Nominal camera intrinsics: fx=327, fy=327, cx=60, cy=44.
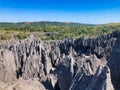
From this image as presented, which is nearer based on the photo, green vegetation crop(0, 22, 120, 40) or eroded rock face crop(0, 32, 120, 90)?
eroded rock face crop(0, 32, 120, 90)

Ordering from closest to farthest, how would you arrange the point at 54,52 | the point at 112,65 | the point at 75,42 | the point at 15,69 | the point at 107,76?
1. the point at 107,76
2. the point at 112,65
3. the point at 15,69
4. the point at 54,52
5. the point at 75,42

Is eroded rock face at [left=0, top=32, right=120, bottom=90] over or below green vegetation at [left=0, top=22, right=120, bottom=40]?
over

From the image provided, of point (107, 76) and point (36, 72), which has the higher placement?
point (107, 76)

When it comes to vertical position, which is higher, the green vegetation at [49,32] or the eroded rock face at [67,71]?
the eroded rock face at [67,71]

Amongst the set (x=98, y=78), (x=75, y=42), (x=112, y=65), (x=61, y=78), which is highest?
(x=98, y=78)

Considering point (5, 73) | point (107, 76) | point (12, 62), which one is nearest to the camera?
point (107, 76)

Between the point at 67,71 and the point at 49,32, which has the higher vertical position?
the point at 67,71

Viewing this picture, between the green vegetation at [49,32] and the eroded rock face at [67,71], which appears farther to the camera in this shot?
the green vegetation at [49,32]

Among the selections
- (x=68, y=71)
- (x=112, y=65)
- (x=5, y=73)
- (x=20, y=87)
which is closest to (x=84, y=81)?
(x=20, y=87)

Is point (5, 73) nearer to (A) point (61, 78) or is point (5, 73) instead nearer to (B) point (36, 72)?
(B) point (36, 72)

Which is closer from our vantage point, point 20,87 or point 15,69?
point 20,87

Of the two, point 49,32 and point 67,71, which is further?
point 49,32
